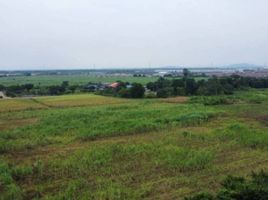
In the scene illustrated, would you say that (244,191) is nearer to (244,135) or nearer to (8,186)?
(8,186)

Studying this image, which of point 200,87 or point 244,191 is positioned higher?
point 244,191

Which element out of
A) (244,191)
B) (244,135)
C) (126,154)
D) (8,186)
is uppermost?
Result: (244,191)

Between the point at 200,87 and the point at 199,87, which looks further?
the point at 199,87

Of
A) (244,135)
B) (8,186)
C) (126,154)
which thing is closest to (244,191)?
(8,186)

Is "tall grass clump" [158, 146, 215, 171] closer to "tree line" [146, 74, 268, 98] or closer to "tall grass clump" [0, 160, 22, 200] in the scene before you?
"tall grass clump" [0, 160, 22, 200]

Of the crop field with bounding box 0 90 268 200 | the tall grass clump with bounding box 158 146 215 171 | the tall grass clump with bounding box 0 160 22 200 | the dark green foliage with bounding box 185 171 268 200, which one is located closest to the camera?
the dark green foliage with bounding box 185 171 268 200

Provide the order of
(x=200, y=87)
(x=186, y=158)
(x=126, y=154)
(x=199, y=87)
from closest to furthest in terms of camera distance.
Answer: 1. (x=186, y=158)
2. (x=126, y=154)
3. (x=200, y=87)
4. (x=199, y=87)

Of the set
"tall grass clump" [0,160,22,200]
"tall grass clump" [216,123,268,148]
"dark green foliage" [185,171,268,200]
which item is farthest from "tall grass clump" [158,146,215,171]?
"tall grass clump" [0,160,22,200]

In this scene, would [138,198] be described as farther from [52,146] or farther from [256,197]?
[52,146]

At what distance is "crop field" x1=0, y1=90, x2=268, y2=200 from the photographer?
9.32 metres

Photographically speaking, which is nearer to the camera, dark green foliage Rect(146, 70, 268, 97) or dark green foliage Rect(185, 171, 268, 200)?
dark green foliage Rect(185, 171, 268, 200)

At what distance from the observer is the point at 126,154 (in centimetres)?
1290

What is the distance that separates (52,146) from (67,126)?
4.46m

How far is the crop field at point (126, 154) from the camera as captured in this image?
9320 millimetres
